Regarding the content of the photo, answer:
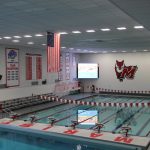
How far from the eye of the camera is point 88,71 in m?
24.2

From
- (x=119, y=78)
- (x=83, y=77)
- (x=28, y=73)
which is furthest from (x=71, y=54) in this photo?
(x=28, y=73)

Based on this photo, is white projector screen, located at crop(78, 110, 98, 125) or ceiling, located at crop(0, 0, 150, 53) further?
white projector screen, located at crop(78, 110, 98, 125)

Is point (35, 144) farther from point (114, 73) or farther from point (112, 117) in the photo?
point (114, 73)

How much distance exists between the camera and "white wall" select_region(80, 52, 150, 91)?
22625 mm

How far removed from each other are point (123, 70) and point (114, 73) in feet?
3.10

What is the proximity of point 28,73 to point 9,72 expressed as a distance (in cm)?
197

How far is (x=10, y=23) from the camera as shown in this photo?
8516 millimetres

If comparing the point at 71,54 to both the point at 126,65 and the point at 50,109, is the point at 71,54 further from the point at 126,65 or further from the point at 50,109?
the point at 50,109

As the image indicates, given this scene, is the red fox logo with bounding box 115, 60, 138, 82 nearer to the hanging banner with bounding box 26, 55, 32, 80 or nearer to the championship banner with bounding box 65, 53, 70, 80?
the championship banner with bounding box 65, 53, 70, 80

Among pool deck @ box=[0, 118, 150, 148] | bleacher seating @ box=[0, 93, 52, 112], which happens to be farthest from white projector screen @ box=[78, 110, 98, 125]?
bleacher seating @ box=[0, 93, 52, 112]

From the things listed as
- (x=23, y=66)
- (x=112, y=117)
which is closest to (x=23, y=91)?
(x=23, y=66)

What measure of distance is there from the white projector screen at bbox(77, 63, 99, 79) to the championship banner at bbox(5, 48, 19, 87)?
8.79 metres

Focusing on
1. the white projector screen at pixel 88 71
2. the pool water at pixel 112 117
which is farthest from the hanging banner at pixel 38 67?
the white projector screen at pixel 88 71

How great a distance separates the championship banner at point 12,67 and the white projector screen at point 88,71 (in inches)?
346
